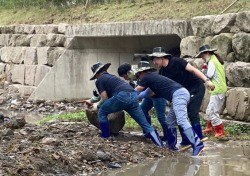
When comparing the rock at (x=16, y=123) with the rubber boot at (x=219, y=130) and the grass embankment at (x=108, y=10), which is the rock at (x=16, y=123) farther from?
the grass embankment at (x=108, y=10)

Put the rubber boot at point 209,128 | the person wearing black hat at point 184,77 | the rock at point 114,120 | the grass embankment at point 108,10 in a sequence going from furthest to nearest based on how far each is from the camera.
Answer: the grass embankment at point 108,10 → the rubber boot at point 209,128 → the rock at point 114,120 → the person wearing black hat at point 184,77

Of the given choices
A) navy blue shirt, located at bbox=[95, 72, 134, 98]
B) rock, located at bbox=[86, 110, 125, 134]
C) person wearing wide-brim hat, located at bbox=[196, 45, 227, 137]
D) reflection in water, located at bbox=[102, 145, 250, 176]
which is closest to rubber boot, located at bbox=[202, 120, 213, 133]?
person wearing wide-brim hat, located at bbox=[196, 45, 227, 137]

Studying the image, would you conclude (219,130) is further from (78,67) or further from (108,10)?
(108,10)

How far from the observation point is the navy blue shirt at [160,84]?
854 centimetres

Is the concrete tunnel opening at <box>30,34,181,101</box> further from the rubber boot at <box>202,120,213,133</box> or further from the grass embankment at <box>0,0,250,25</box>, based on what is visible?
the rubber boot at <box>202,120,213,133</box>

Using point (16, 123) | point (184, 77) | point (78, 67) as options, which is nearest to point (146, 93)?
point (184, 77)

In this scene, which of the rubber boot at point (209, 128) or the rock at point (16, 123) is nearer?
the rubber boot at point (209, 128)

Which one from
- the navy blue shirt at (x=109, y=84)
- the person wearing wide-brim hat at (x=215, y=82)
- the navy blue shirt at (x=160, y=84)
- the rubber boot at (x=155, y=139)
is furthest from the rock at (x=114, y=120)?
the person wearing wide-brim hat at (x=215, y=82)

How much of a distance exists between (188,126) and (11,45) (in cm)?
1246

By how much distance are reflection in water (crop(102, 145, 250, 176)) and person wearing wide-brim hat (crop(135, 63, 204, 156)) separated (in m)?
0.31

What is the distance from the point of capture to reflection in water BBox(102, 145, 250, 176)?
7281 millimetres

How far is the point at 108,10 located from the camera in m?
17.0

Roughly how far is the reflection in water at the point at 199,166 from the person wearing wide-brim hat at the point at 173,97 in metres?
0.31

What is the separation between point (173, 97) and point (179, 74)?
62cm
